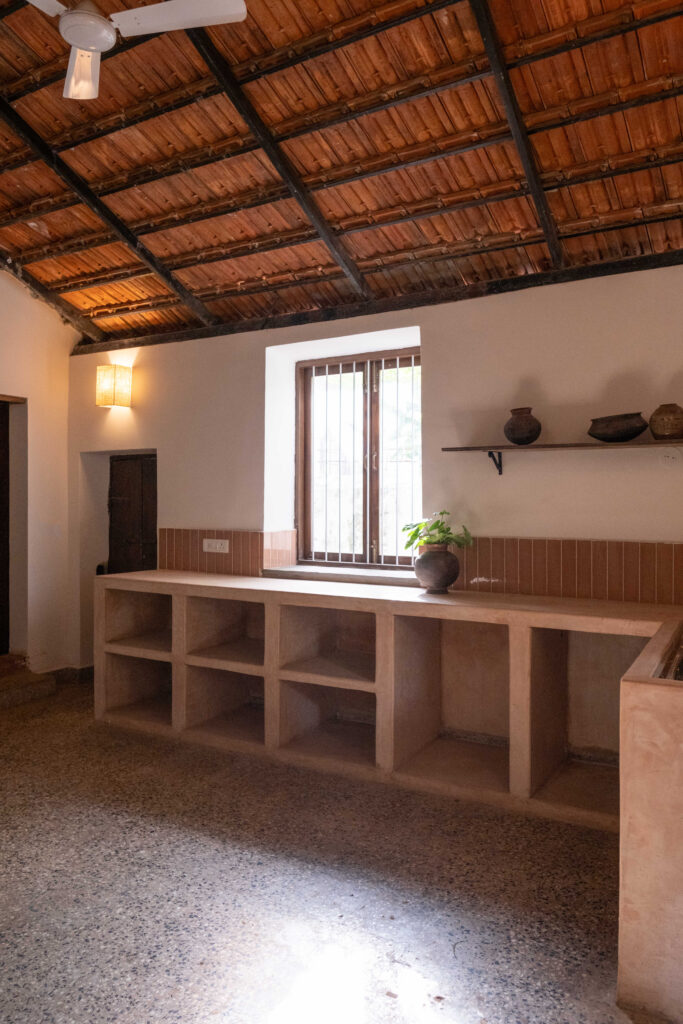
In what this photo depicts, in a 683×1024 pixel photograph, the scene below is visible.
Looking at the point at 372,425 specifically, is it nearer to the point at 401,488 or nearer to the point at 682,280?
the point at 401,488

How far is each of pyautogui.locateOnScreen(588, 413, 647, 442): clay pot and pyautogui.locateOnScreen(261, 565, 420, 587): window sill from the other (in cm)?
131

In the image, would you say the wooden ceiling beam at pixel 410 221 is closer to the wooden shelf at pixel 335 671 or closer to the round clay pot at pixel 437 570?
the round clay pot at pixel 437 570

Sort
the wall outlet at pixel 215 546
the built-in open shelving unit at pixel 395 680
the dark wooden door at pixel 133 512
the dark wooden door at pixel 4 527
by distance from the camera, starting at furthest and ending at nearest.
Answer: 1. the dark wooden door at pixel 133 512
2. the dark wooden door at pixel 4 527
3. the wall outlet at pixel 215 546
4. the built-in open shelving unit at pixel 395 680

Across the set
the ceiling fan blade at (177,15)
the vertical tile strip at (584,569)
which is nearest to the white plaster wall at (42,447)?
the ceiling fan blade at (177,15)

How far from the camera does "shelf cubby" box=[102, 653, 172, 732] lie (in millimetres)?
4176

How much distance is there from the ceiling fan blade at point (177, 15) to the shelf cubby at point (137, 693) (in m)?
3.28

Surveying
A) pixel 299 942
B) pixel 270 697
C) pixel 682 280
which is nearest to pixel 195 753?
pixel 270 697

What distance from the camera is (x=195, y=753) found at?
12.3 ft

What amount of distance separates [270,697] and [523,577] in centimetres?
146

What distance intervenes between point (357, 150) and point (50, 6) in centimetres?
156

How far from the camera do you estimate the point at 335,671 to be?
358 centimetres

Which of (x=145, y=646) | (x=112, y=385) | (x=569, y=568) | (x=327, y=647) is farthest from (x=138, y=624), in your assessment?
(x=569, y=568)

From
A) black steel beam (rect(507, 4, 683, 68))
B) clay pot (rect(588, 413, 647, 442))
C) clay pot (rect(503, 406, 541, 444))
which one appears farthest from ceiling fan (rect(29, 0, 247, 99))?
clay pot (rect(588, 413, 647, 442))

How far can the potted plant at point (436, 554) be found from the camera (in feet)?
11.6
